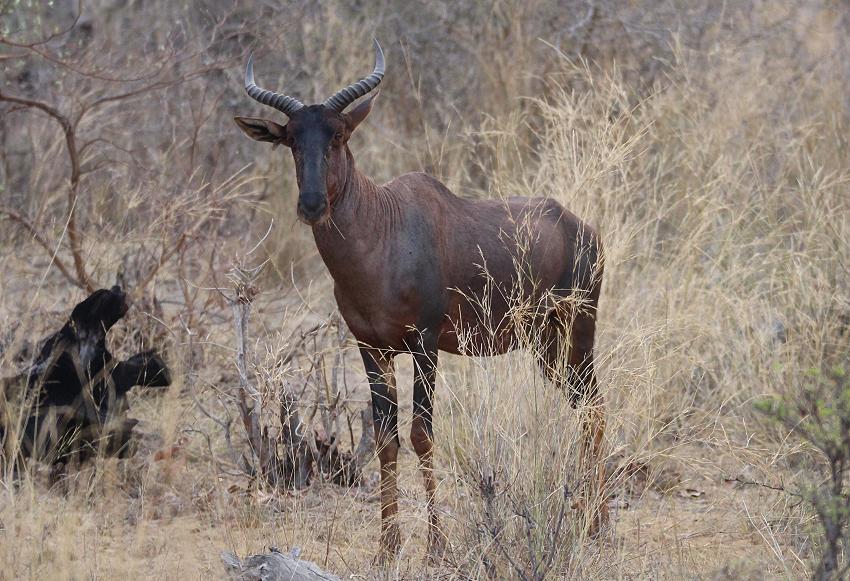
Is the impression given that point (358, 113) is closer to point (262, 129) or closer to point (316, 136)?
point (316, 136)

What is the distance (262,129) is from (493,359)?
1.68 metres

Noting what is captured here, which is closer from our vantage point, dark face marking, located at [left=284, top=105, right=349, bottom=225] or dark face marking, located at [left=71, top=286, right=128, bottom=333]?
dark face marking, located at [left=284, top=105, right=349, bottom=225]

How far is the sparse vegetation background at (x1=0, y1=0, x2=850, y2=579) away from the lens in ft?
18.2

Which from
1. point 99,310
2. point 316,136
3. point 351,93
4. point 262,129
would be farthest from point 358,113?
point 99,310

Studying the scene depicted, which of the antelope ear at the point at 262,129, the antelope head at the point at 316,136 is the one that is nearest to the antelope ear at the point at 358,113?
the antelope head at the point at 316,136

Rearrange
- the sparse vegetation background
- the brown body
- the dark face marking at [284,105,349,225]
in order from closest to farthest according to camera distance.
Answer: the sparse vegetation background
the dark face marking at [284,105,349,225]
the brown body

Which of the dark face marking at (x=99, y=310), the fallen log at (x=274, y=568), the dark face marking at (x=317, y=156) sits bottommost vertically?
the fallen log at (x=274, y=568)

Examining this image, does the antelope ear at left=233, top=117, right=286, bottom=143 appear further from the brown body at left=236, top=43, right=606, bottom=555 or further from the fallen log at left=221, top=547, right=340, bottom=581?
the fallen log at left=221, top=547, right=340, bottom=581

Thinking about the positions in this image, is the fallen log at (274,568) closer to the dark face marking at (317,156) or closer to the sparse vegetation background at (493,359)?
the sparse vegetation background at (493,359)

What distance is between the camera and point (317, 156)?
19.1 feet

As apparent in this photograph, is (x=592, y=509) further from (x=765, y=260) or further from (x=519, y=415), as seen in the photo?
(x=765, y=260)

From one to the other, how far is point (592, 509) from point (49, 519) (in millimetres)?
2815

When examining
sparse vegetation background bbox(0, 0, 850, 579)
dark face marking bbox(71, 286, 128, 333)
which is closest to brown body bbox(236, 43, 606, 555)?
sparse vegetation background bbox(0, 0, 850, 579)

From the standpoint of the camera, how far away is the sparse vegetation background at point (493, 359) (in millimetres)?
5535
